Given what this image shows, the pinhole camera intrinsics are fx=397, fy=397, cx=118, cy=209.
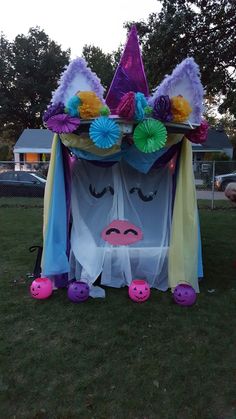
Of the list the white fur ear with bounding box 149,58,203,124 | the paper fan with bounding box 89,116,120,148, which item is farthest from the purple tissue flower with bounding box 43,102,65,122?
the white fur ear with bounding box 149,58,203,124

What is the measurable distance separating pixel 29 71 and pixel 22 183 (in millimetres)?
28567

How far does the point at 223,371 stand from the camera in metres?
3.47

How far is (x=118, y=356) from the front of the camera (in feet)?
12.2

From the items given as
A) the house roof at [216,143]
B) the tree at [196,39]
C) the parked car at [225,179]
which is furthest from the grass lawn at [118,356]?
the house roof at [216,143]

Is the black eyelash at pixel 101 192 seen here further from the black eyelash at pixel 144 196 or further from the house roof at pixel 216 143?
the house roof at pixel 216 143

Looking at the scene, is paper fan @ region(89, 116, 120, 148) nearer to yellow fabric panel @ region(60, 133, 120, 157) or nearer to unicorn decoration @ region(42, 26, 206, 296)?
unicorn decoration @ region(42, 26, 206, 296)

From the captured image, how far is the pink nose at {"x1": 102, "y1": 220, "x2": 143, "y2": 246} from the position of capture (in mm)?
5473

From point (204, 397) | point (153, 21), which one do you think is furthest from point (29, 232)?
point (153, 21)

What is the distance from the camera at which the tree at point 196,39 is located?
13.1 m

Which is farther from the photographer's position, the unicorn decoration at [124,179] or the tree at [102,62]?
the tree at [102,62]

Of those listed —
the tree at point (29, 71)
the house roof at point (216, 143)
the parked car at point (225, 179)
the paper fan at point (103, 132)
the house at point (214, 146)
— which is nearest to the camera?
the paper fan at point (103, 132)

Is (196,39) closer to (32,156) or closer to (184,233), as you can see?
(184,233)

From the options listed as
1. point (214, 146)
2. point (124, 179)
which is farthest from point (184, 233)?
point (214, 146)

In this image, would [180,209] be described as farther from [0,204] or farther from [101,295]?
[0,204]
